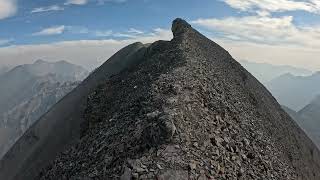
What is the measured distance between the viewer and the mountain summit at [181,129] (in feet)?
78.4

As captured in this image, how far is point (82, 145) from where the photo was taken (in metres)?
32.1

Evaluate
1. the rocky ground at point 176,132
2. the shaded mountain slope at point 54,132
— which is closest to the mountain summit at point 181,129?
the rocky ground at point 176,132

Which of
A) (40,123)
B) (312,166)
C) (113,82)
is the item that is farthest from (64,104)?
(312,166)

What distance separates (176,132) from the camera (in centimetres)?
2527

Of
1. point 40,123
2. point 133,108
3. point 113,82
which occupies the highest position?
point 133,108

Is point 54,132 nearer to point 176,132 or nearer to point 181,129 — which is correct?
point 181,129

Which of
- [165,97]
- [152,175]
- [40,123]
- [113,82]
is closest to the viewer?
[152,175]

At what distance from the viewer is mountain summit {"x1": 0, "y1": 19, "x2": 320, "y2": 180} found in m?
23.9

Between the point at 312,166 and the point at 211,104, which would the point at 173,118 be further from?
the point at 312,166

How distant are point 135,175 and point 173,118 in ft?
17.0

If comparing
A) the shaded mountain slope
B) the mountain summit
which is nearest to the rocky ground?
the mountain summit

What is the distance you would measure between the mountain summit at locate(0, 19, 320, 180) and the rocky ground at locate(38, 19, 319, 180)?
0.18ft

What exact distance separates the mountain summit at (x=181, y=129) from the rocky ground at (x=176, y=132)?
55 mm

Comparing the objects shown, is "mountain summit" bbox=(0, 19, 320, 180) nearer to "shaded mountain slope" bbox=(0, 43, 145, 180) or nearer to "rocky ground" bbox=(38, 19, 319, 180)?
"rocky ground" bbox=(38, 19, 319, 180)
